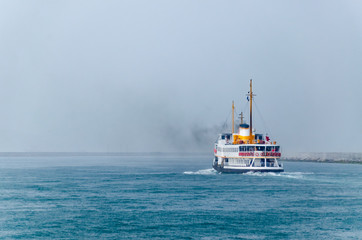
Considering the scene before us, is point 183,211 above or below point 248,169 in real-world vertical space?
below

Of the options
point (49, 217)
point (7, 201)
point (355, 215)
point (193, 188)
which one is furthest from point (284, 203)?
point (7, 201)

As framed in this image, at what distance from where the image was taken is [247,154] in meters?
109

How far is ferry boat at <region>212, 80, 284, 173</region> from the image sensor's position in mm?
107875

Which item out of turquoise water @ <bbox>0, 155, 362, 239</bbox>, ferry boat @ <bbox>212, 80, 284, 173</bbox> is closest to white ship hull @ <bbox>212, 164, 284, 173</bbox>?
ferry boat @ <bbox>212, 80, 284, 173</bbox>

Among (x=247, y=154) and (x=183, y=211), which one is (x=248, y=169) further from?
(x=183, y=211)

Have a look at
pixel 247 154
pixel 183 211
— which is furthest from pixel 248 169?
pixel 183 211

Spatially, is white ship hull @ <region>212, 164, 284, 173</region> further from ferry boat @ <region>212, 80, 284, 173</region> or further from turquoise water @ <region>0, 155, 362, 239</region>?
turquoise water @ <region>0, 155, 362, 239</region>

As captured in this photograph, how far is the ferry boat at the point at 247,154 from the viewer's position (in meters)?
108

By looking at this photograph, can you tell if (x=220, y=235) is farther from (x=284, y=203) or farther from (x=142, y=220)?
(x=284, y=203)

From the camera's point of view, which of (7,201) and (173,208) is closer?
(173,208)

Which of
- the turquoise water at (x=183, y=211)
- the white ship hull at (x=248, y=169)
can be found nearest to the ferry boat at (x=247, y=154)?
the white ship hull at (x=248, y=169)

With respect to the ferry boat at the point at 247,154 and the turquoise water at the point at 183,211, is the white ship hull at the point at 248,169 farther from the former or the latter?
the turquoise water at the point at 183,211

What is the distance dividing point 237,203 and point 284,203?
6.82m

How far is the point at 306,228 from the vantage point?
5153 cm
